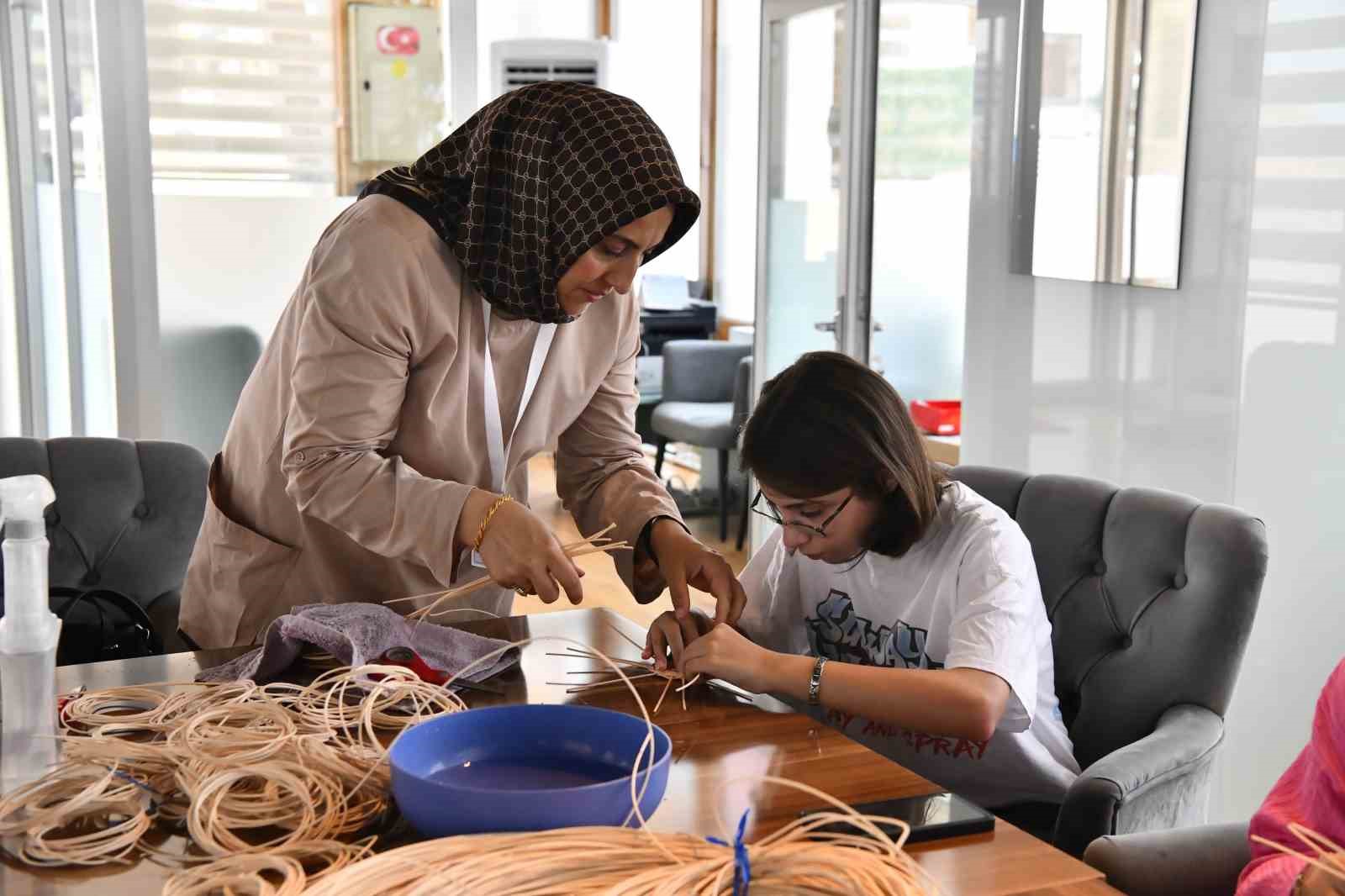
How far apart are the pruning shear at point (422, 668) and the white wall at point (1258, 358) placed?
1720 mm

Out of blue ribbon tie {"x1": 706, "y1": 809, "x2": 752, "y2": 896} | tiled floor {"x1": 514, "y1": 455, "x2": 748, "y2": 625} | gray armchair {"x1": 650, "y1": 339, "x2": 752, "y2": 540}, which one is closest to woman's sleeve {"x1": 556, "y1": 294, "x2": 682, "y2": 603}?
blue ribbon tie {"x1": 706, "y1": 809, "x2": 752, "y2": 896}

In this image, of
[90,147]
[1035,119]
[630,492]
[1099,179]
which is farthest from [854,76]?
[630,492]

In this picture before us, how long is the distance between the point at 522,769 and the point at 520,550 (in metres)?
0.34

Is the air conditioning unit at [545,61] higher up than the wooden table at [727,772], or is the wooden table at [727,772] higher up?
the air conditioning unit at [545,61]

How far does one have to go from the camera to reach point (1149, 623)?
1772mm

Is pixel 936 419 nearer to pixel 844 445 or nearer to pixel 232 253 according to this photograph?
pixel 232 253

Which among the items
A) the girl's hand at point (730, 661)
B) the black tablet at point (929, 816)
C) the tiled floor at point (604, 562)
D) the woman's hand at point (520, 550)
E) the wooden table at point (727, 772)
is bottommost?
the tiled floor at point (604, 562)

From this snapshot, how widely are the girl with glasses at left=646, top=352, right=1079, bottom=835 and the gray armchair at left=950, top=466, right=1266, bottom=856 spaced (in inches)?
3.6

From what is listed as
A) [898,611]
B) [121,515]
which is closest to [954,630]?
[898,611]

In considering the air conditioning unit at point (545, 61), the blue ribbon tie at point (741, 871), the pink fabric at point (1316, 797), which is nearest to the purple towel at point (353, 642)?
the blue ribbon tie at point (741, 871)

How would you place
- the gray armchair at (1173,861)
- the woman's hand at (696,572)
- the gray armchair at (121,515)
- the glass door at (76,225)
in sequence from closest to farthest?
the gray armchair at (1173,861)
the woman's hand at (696,572)
the gray armchair at (121,515)
the glass door at (76,225)

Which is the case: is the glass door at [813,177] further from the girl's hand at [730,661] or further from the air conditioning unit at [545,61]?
the girl's hand at [730,661]

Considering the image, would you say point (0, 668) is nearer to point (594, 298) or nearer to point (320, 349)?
point (320, 349)

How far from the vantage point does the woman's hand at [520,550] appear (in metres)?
1.44
